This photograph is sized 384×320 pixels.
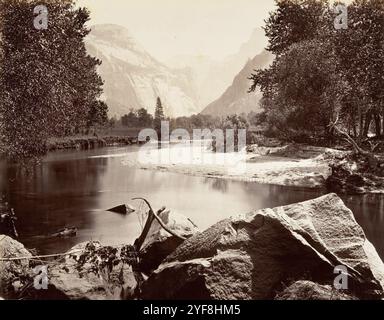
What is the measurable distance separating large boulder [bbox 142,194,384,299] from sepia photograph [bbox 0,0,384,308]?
30 mm

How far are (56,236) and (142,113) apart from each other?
224 ft

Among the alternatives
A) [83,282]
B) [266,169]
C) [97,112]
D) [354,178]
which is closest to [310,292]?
[83,282]

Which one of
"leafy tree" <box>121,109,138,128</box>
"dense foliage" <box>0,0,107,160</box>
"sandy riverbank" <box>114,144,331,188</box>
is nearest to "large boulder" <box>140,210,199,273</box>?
"dense foliage" <box>0,0,107,160</box>

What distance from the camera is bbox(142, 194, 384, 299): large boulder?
9.48 metres

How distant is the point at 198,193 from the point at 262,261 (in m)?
15.7

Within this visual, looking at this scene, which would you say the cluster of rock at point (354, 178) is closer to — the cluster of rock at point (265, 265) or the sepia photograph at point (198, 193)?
the sepia photograph at point (198, 193)

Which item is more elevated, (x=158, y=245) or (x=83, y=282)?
(x=158, y=245)

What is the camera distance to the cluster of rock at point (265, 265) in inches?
371

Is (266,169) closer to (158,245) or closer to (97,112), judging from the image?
(97,112)

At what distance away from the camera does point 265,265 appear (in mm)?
9812

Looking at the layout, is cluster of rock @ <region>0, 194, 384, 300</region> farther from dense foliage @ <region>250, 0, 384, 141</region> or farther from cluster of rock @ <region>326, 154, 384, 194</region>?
dense foliage @ <region>250, 0, 384, 141</region>

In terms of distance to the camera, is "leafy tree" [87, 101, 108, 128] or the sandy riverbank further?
"leafy tree" [87, 101, 108, 128]

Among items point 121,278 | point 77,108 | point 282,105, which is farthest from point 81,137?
point 121,278

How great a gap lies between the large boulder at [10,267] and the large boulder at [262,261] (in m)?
3.57
